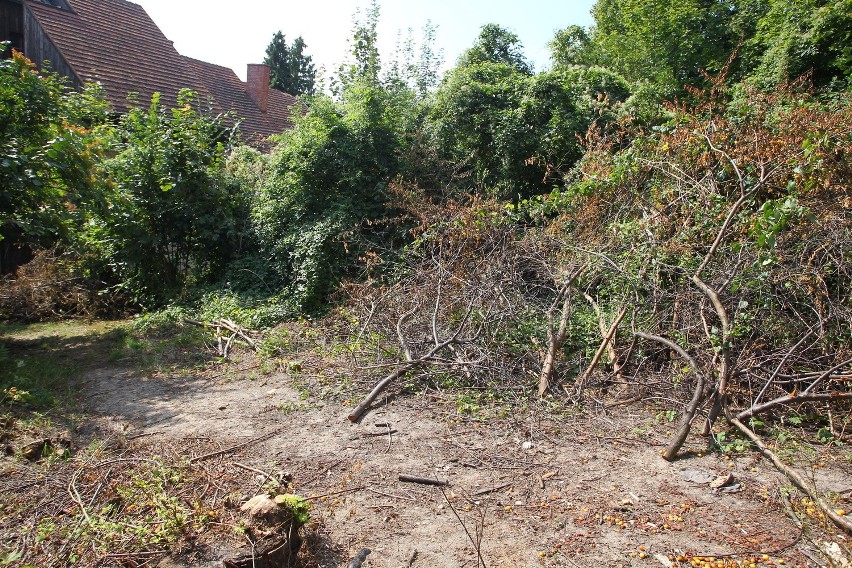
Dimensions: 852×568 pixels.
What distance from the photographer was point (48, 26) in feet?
51.2

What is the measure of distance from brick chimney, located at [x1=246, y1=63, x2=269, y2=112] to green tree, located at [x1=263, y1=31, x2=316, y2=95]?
16.6m

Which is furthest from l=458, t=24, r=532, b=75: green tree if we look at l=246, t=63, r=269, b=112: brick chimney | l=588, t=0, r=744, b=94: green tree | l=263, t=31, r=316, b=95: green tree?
l=263, t=31, r=316, b=95: green tree

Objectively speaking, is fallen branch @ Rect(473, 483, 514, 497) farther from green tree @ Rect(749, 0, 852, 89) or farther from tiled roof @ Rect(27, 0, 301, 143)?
tiled roof @ Rect(27, 0, 301, 143)

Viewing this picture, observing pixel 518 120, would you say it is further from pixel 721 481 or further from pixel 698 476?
pixel 721 481

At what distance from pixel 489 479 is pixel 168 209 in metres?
8.52

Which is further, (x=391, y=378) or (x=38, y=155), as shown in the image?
(x=38, y=155)

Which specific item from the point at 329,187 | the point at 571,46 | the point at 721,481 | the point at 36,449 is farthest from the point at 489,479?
the point at 571,46

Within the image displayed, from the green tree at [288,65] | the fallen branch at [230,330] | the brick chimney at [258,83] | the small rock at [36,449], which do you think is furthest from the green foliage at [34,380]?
the green tree at [288,65]

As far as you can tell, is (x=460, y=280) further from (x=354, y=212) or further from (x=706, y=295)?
(x=354, y=212)

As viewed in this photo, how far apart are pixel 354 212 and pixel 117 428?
5389 millimetres

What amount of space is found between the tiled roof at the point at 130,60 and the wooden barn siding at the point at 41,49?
16cm

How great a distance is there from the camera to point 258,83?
21.0 m

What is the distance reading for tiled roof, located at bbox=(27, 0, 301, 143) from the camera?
1562 centimetres

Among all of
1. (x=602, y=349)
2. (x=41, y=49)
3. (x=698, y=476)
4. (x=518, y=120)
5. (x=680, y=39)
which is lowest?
(x=698, y=476)
